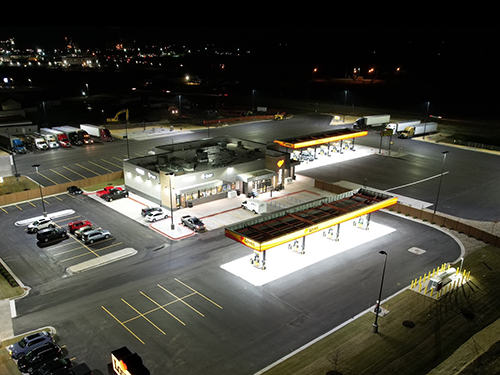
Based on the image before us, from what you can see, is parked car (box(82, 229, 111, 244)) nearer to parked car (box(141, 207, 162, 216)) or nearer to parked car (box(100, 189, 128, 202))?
parked car (box(141, 207, 162, 216))

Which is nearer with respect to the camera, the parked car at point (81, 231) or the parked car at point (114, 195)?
the parked car at point (81, 231)

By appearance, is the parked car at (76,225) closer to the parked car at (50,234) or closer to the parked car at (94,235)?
the parked car at (50,234)

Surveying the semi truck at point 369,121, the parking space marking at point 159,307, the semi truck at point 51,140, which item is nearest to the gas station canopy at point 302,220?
the parking space marking at point 159,307

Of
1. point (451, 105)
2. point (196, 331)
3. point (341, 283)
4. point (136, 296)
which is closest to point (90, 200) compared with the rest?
point (136, 296)

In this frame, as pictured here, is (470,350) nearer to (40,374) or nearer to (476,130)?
(40,374)

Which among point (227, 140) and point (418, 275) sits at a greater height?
point (227, 140)

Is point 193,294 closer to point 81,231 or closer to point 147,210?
point 81,231

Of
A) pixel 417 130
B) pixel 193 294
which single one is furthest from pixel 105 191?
pixel 417 130
